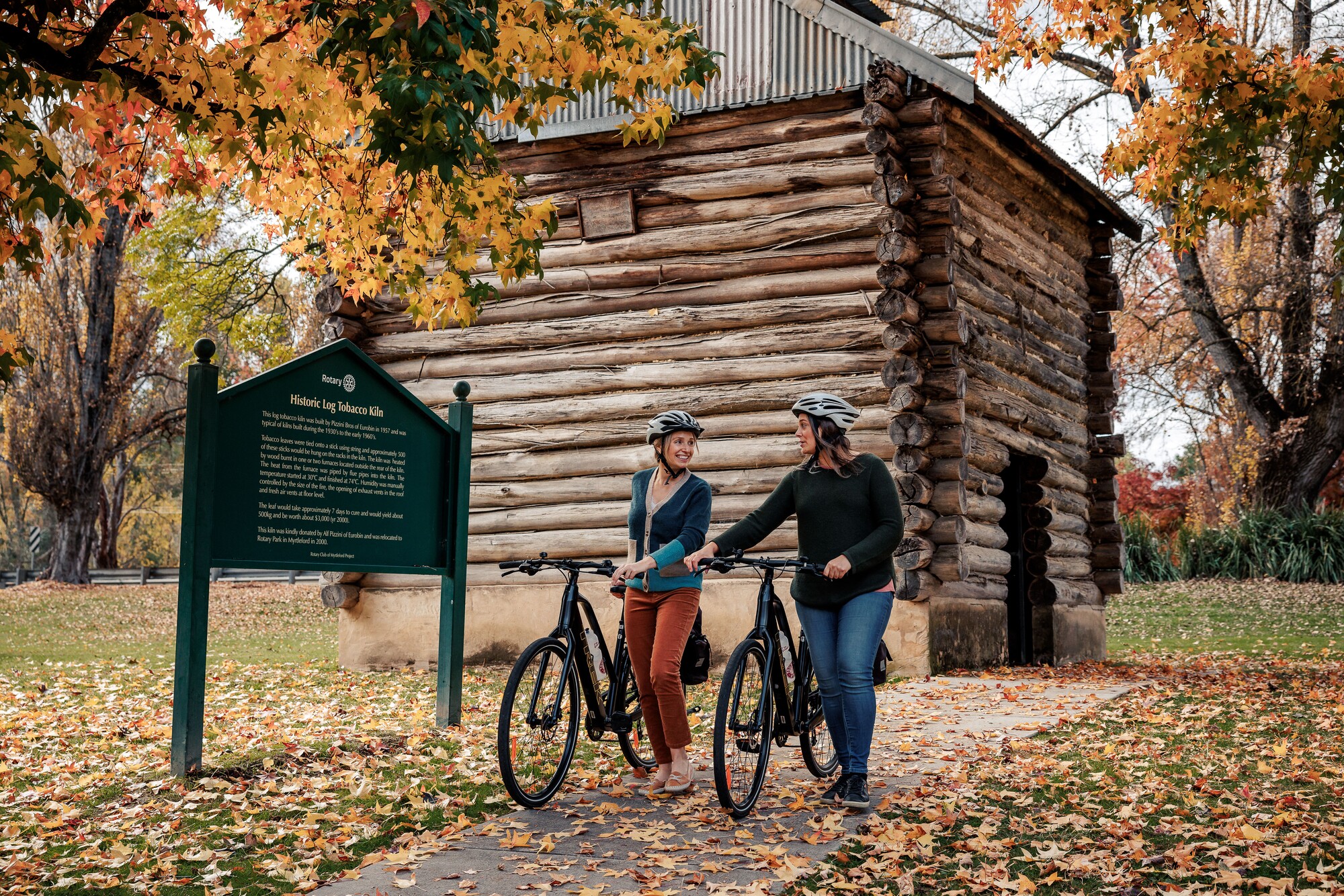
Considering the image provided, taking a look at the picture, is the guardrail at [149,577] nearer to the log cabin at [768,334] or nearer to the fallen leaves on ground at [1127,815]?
the log cabin at [768,334]

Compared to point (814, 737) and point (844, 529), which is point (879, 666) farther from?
point (844, 529)

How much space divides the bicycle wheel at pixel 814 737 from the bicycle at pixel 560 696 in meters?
0.89

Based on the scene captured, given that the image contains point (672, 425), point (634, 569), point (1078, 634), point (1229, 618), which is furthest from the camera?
point (1229, 618)

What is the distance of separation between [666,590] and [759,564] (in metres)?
0.50

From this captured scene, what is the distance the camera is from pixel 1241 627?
66.0 feet

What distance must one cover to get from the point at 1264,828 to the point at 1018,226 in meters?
9.78

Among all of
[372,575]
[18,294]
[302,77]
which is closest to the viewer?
[302,77]

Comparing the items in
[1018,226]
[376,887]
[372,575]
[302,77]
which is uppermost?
[1018,226]

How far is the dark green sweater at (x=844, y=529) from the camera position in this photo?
600 centimetres

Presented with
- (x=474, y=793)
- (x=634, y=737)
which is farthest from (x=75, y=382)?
(x=474, y=793)

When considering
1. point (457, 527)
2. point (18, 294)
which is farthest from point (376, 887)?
point (18, 294)

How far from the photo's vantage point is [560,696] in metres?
6.14

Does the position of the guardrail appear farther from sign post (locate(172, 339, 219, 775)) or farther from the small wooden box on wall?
sign post (locate(172, 339, 219, 775))

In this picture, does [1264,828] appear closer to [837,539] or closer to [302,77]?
[837,539]
